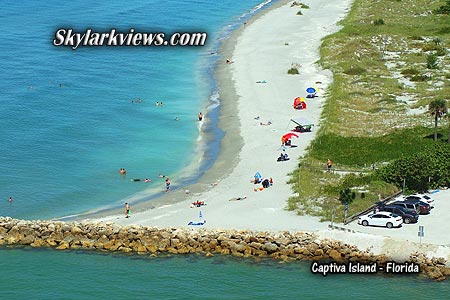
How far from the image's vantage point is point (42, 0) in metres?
181

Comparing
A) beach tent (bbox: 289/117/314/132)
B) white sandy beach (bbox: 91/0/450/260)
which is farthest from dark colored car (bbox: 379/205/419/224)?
beach tent (bbox: 289/117/314/132)

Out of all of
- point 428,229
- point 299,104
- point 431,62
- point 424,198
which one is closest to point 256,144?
point 299,104

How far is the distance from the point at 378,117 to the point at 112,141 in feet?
81.7

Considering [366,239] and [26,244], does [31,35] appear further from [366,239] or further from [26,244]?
[366,239]

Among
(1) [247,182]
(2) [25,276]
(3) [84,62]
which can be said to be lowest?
(2) [25,276]

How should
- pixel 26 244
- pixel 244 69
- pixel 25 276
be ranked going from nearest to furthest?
1. pixel 25 276
2. pixel 26 244
3. pixel 244 69

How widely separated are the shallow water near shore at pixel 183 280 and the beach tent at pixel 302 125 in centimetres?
2898

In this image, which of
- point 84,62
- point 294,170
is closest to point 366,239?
point 294,170

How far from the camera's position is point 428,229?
187 feet

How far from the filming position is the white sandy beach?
5888cm

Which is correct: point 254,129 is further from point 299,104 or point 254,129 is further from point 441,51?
point 441,51

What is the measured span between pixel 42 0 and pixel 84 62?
62.4 metres

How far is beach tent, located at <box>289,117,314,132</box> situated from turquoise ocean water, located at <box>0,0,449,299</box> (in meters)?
7.90

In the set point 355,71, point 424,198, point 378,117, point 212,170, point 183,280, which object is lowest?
point 183,280
